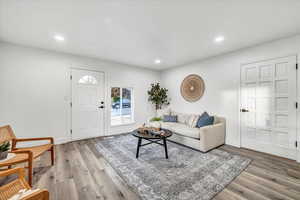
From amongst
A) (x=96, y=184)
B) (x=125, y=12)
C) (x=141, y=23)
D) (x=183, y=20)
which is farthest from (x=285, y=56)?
(x=96, y=184)

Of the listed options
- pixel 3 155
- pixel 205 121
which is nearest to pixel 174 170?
pixel 205 121

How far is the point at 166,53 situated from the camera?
3480mm

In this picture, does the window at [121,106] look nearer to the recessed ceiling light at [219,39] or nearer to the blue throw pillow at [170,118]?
the blue throw pillow at [170,118]

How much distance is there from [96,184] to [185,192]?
125cm

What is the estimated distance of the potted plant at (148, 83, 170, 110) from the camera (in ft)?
16.2

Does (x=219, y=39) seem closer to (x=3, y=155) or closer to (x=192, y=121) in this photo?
(x=192, y=121)

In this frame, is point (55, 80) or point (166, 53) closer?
point (55, 80)

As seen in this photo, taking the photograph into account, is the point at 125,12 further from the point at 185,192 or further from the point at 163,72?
the point at 163,72

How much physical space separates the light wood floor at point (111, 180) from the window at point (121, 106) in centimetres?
185

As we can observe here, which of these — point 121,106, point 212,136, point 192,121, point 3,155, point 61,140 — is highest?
point 121,106

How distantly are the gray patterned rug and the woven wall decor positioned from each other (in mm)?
1783

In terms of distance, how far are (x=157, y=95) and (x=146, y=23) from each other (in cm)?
306

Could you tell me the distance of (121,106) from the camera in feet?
14.7

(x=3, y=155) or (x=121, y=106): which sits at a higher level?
(x=121, y=106)
